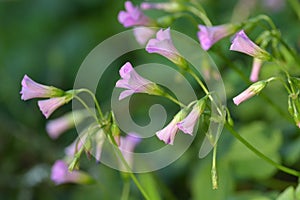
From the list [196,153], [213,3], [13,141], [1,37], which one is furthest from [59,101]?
[1,37]

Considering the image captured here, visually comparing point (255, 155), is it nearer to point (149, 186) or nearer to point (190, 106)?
point (149, 186)

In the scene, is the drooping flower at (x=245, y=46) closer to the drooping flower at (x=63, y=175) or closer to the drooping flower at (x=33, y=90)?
A: the drooping flower at (x=33, y=90)

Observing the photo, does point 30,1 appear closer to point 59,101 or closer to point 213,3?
point 213,3

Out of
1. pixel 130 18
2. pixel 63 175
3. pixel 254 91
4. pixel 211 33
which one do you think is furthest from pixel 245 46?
pixel 63 175

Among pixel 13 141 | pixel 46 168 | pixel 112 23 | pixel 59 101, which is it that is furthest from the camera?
pixel 112 23

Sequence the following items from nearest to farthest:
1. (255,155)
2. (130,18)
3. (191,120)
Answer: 1. (191,120)
2. (130,18)
3. (255,155)
